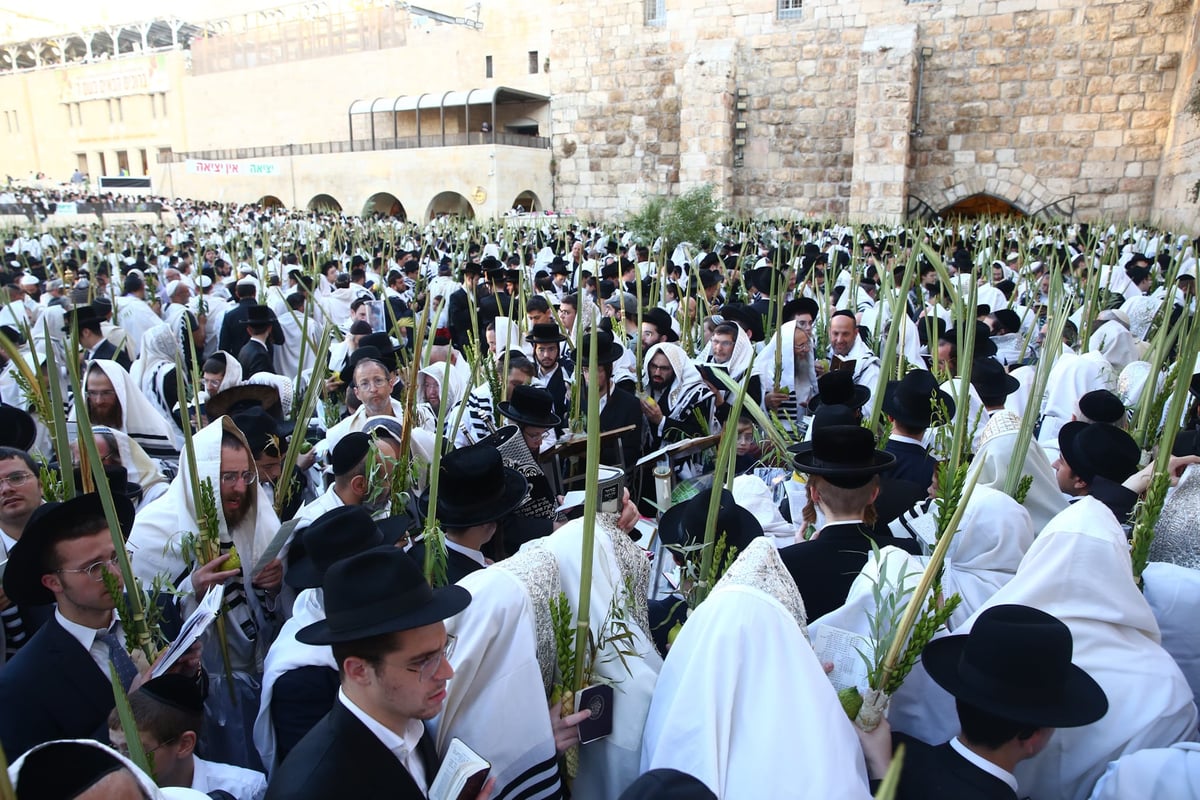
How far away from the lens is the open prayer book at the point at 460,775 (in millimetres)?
1497

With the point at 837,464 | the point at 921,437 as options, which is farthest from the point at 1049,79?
the point at 837,464

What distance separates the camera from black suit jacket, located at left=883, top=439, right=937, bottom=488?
322cm

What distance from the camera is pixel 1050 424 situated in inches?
168

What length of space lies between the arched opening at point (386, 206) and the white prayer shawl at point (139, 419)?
22.0m

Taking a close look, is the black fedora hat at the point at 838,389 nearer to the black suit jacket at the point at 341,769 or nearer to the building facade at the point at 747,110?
the black suit jacket at the point at 341,769

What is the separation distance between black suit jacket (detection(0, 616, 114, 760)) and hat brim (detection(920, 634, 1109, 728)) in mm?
1999

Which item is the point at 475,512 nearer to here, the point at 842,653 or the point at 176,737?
the point at 176,737

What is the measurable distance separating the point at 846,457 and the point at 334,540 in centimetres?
147

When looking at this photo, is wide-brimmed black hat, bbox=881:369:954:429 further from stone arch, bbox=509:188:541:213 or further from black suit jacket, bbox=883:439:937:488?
stone arch, bbox=509:188:541:213

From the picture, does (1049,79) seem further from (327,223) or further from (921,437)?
(921,437)

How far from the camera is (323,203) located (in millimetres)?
26672

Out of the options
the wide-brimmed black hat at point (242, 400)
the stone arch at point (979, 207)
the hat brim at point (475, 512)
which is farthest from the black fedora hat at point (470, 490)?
the stone arch at point (979, 207)

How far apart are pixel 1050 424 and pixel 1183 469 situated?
140 cm

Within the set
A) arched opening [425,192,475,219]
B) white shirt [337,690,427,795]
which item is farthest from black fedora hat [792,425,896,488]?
arched opening [425,192,475,219]
